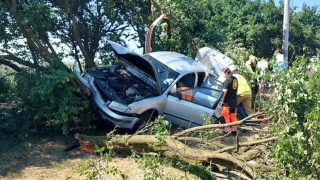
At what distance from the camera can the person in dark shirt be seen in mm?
9172

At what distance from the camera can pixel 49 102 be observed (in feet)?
26.5

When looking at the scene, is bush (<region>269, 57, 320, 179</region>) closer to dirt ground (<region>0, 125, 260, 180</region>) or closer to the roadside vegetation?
the roadside vegetation

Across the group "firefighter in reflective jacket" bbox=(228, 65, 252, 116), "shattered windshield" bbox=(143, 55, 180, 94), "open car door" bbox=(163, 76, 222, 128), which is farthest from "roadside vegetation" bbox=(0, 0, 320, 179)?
"shattered windshield" bbox=(143, 55, 180, 94)

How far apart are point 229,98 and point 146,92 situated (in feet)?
6.40

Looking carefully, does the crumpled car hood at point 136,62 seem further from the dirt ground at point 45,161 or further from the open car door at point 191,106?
the dirt ground at point 45,161

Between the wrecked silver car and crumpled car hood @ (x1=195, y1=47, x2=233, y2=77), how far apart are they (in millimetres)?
1057

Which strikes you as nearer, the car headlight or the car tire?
the car headlight

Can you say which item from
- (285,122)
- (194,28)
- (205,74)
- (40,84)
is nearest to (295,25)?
(194,28)

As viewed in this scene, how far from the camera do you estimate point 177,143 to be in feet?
20.4

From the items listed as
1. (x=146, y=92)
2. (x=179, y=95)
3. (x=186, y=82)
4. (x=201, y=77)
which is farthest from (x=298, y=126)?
(x=201, y=77)

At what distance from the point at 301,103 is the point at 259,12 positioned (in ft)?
72.9

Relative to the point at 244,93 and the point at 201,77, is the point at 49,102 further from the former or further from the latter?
the point at 244,93

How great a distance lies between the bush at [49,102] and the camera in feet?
25.6

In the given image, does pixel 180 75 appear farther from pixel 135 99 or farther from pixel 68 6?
pixel 68 6
